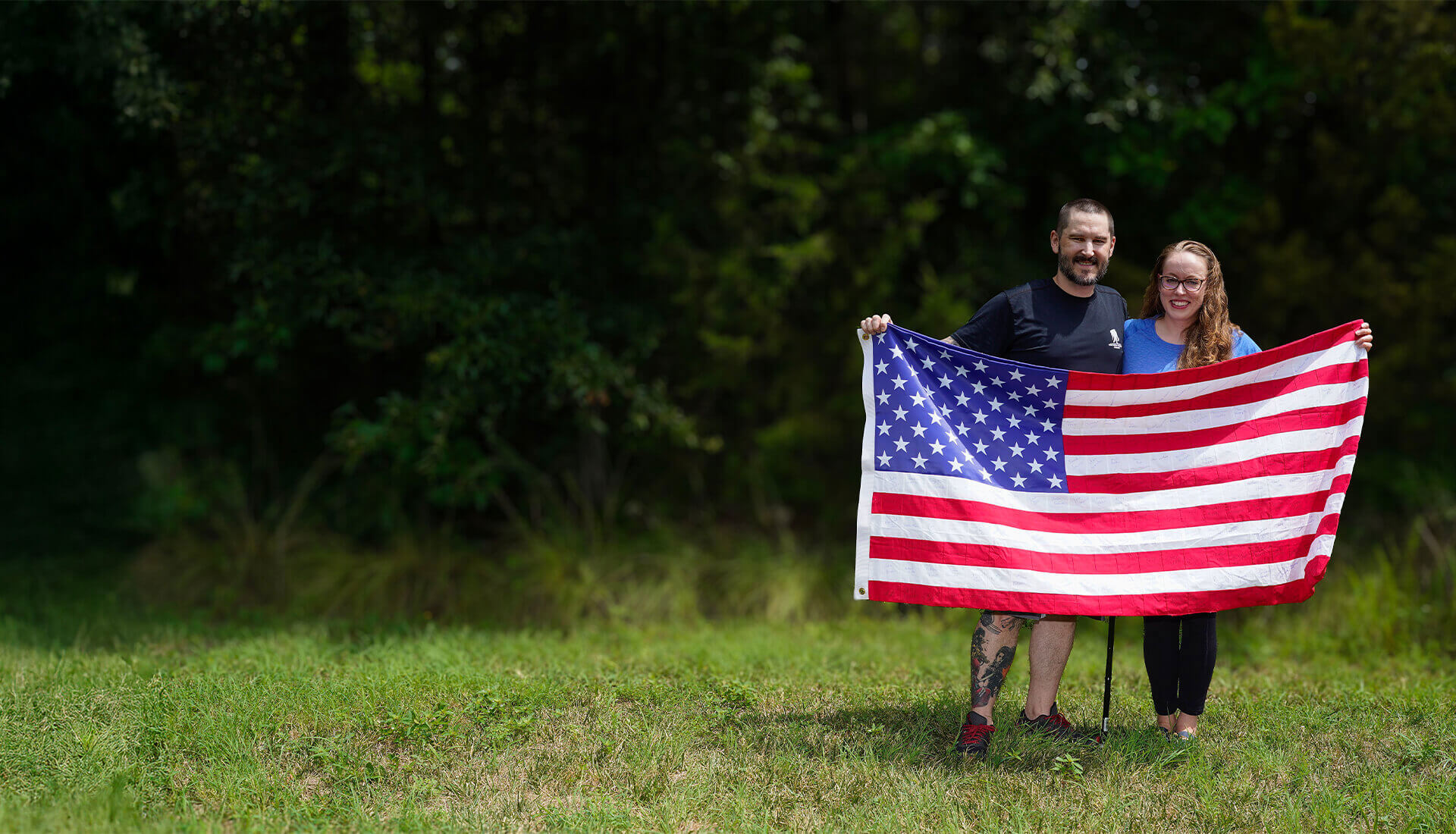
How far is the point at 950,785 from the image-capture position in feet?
14.5

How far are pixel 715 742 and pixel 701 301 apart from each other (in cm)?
527

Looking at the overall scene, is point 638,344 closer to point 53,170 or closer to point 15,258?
point 53,170

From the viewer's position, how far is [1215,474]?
4.65m

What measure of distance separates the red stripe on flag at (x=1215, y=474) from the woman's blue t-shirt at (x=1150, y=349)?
1.49 ft

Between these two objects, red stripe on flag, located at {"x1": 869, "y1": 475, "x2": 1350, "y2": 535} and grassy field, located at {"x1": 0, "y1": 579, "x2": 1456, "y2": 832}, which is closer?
grassy field, located at {"x1": 0, "y1": 579, "x2": 1456, "y2": 832}

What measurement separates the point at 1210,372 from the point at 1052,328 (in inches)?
27.1

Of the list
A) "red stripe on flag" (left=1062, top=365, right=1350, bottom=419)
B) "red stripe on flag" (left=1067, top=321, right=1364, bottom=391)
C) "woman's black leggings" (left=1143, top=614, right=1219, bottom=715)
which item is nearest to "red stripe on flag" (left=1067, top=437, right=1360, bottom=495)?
"red stripe on flag" (left=1062, top=365, right=1350, bottom=419)

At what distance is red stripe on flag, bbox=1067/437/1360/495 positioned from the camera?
461 cm

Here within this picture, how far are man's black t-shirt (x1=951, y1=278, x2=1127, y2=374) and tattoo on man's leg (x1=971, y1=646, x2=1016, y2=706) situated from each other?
4.19 ft

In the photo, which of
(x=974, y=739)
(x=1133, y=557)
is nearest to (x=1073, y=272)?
(x=1133, y=557)

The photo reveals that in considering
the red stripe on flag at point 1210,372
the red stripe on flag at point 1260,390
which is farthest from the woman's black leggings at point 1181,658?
the red stripe on flag at point 1210,372

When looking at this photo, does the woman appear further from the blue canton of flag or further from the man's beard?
the blue canton of flag

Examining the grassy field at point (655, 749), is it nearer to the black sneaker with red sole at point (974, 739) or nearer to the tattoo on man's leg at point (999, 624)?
the black sneaker with red sole at point (974, 739)

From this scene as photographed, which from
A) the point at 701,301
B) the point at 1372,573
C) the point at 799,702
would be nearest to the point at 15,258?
the point at 701,301
